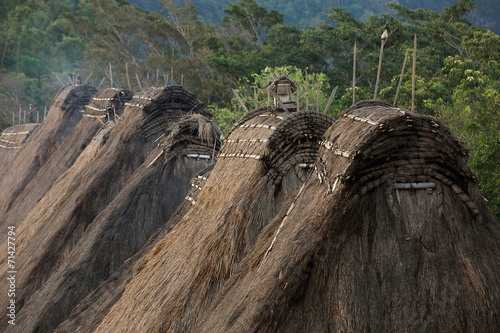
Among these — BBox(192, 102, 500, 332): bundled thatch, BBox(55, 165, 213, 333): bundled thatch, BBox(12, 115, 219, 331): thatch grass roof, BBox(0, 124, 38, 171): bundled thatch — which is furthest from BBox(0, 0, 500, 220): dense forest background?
BBox(192, 102, 500, 332): bundled thatch

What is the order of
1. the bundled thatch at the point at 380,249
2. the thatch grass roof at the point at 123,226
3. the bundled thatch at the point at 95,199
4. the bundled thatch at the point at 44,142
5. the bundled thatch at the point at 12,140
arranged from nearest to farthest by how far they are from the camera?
the bundled thatch at the point at 380,249 < the thatch grass roof at the point at 123,226 < the bundled thatch at the point at 95,199 < the bundled thatch at the point at 44,142 < the bundled thatch at the point at 12,140

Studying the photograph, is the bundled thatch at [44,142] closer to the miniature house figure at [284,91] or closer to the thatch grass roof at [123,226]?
the thatch grass roof at [123,226]

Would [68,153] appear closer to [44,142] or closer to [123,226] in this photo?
[44,142]

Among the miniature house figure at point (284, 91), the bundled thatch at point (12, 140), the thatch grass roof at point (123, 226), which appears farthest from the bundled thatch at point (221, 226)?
the bundled thatch at point (12, 140)

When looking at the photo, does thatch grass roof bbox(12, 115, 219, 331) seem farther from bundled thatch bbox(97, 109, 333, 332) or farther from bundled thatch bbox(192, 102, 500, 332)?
bundled thatch bbox(192, 102, 500, 332)

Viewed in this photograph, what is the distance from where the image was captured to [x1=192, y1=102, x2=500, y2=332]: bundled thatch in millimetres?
4328

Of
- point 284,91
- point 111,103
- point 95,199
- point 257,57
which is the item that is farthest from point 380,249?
point 257,57

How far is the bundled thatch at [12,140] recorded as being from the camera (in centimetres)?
1645

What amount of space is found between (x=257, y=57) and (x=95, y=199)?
1584 centimetres

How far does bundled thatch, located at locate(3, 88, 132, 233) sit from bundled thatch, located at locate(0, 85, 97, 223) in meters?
1.06

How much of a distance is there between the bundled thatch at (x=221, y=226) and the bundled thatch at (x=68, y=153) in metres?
6.04

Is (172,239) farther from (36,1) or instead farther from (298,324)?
(36,1)

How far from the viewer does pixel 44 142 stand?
14.4 metres

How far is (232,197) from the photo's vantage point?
19.5 feet
